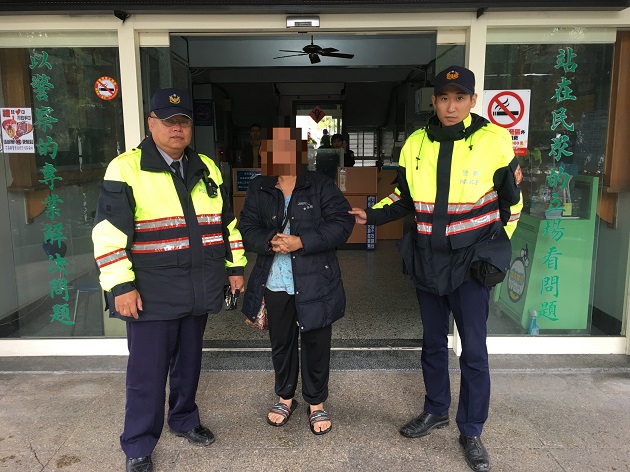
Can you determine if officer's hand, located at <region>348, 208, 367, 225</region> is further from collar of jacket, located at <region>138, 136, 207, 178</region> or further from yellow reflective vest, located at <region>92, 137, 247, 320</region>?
collar of jacket, located at <region>138, 136, 207, 178</region>

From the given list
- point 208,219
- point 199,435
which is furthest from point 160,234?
point 199,435

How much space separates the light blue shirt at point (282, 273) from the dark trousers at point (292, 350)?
3cm

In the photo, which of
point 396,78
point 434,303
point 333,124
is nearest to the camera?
point 434,303

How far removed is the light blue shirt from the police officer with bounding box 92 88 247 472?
0.87ft

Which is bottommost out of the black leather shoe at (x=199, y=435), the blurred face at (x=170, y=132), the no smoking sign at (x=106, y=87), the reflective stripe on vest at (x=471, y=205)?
the black leather shoe at (x=199, y=435)

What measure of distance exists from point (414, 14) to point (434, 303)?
6.08ft

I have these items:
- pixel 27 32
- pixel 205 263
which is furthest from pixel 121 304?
pixel 27 32

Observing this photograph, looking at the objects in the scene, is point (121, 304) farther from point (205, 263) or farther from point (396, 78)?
point (396, 78)

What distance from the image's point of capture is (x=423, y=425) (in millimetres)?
2602

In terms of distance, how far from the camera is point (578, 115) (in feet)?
11.0

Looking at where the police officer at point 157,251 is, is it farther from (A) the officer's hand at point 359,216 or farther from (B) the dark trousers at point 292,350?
(A) the officer's hand at point 359,216

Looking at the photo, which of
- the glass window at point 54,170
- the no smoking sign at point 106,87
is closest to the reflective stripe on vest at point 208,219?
the glass window at point 54,170

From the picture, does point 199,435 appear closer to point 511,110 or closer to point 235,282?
point 235,282

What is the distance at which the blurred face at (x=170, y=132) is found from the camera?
2.19m
